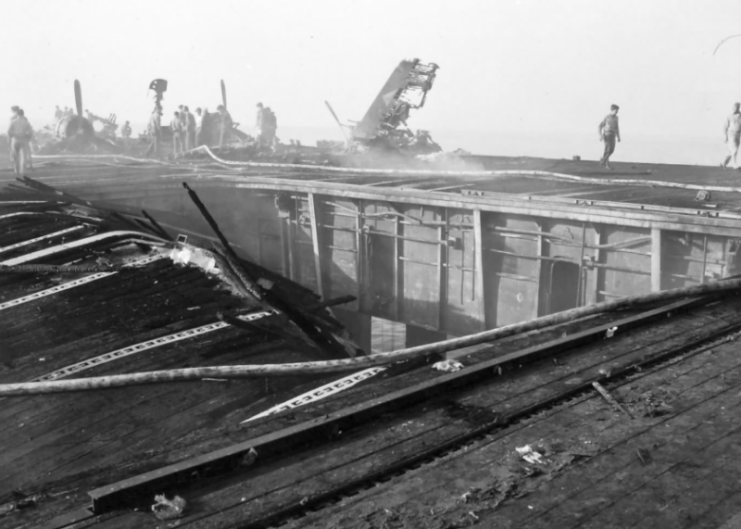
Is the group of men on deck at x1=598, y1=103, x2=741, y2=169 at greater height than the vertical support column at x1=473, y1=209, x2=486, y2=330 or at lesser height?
greater

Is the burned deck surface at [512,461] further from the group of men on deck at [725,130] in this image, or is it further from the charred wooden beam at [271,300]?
the group of men on deck at [725,130]

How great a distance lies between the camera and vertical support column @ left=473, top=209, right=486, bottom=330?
12359 millimetres

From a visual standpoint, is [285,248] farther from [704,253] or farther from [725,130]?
[725,130]

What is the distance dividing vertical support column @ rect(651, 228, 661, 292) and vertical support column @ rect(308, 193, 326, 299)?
7.95 meters

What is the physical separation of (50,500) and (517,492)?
2.03 meters

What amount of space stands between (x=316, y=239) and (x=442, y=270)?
3.67 metres

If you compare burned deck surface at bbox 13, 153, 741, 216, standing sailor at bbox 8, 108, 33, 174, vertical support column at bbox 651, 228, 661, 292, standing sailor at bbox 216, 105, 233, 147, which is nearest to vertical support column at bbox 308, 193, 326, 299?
burned deck surface at bbox 13, 153, 741, 216

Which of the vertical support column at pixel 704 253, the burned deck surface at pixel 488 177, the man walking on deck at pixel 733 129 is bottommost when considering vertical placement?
the vertical support column at pixel 704 253

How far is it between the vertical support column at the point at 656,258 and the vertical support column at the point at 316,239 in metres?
7.95

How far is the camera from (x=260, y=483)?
2.88 m

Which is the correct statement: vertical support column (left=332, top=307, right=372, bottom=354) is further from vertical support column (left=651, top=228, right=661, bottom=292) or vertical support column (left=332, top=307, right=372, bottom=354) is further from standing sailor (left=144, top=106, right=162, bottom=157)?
standing sailor (left=144, top=106, right=162, bottom=157)

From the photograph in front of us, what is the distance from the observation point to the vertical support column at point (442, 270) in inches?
520

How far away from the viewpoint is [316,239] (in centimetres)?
1571

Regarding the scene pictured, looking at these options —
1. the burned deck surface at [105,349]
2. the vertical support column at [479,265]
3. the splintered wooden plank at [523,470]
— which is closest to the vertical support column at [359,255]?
the vertical support column at [479,265]
